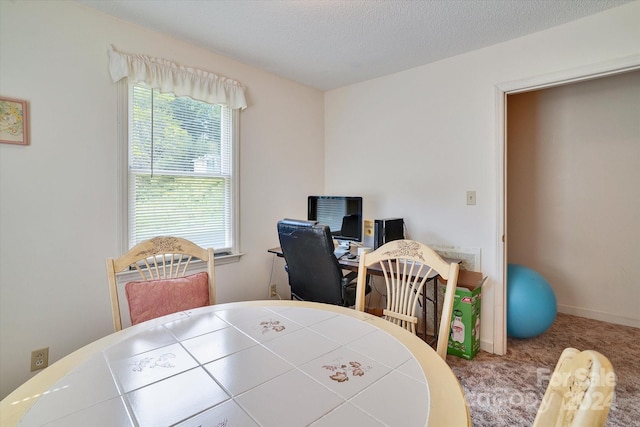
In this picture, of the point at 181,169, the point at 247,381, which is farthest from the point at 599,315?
the point at 181,169

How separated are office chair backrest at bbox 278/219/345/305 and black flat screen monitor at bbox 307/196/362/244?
718 millimetres

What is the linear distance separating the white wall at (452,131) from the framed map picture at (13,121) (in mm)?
2584

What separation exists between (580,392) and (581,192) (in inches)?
139

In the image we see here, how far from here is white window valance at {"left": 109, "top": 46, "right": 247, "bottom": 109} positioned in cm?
208

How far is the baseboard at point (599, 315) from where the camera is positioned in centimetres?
297

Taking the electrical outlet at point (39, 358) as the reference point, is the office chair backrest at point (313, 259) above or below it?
above

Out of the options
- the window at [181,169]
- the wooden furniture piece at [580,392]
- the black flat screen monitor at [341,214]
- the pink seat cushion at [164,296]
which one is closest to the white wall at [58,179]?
the window at [181,169]

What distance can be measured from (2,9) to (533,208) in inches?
181

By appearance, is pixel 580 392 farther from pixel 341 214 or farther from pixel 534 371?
pixel 341 214

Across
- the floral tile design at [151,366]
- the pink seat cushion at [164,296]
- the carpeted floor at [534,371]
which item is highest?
the pink seat cushion at [164,296]

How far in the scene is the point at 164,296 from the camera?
1.48 meters

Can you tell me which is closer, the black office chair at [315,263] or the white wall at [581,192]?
the black office chair at [315,263]

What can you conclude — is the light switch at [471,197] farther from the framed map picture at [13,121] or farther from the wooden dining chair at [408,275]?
the framed map picture at [13,121]

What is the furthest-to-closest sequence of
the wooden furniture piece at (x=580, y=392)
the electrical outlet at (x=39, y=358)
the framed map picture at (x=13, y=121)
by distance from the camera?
the electrical outlet at (x=39, y=358)
the framed map picture at (x=13, y=121)
the wooden furniture piece at (x=580, y=392)
